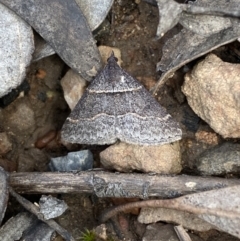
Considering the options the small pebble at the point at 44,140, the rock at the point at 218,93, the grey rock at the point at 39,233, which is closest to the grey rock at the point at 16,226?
the grey rock at the point at 39,233

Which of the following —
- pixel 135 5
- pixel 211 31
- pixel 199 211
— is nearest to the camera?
pixel 199 211

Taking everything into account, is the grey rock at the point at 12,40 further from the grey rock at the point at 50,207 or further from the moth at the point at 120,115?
the grey rock at the point at 50,207

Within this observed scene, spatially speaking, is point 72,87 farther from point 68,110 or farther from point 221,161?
point 221,161

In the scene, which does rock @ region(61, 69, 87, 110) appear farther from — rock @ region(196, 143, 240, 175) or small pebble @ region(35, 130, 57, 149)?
rock @ region(196, 143, 240, 175)

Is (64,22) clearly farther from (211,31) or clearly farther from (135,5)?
(211,31)

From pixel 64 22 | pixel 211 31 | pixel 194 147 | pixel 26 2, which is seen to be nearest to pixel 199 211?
pixel 194 147

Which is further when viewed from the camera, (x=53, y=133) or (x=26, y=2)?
(x=53, y=133)
